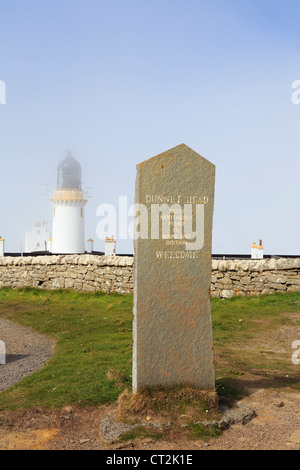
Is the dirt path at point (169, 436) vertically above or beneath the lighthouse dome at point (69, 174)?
beneath

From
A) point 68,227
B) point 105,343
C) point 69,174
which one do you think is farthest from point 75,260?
point 69,174

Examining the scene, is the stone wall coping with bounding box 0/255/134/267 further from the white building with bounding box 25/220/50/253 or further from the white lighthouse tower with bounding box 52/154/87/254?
the white building with bounding box 25/220/50/253

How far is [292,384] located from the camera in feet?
24.8

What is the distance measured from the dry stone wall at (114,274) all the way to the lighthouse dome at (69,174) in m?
18.0

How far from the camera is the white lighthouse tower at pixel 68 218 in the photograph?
38.8 meters

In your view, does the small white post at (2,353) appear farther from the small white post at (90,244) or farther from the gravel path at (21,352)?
the small white post at (90,244)

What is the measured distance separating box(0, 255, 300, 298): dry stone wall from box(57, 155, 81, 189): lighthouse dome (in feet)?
59.0

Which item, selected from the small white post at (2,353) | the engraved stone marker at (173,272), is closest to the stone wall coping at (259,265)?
the small white post at (2,353)

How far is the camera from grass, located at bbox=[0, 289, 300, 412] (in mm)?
7188

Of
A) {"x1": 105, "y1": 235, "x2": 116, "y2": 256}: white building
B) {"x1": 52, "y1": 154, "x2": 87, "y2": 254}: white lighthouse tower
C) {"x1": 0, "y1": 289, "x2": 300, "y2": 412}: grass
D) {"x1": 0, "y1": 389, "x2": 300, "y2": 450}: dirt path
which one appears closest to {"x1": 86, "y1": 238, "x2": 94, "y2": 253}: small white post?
{"x1": 52, "y1": 154, "x2": 87, "y2": 254}: white lighthouse tower

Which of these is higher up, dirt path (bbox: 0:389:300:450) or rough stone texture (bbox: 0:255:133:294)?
rough stone texture (bbox: 0:255:133:294)

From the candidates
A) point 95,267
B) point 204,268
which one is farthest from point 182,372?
point 95,267

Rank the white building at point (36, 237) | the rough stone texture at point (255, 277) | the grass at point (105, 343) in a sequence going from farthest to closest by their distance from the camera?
the white building at point (36, 237), the rough stone texture at point (255, 277), the grass at point (105, 343)

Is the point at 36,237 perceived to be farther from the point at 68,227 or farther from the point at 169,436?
the point at 169,436
